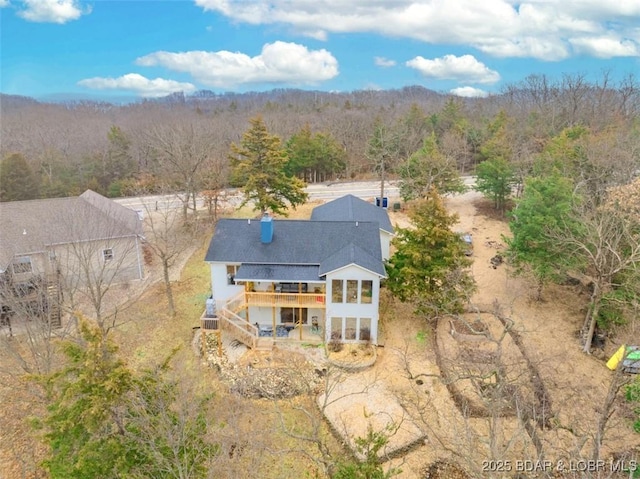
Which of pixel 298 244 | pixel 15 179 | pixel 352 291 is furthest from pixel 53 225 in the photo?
pixel 15 179

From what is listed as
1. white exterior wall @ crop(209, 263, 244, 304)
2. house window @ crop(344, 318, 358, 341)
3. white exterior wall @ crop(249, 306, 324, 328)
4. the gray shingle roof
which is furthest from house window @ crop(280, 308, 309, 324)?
white exterior wall @ crop(209, 263, 244, 304)

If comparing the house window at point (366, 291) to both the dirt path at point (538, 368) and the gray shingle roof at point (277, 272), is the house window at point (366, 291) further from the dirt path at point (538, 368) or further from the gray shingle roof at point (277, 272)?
the dirt path at point (538, 368)

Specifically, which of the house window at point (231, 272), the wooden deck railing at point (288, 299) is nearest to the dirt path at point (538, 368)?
the wooden deck railing at point (288, 299)

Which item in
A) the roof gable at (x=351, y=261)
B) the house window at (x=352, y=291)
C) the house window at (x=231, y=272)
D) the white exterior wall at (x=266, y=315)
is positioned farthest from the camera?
the house window at (x=231, y=272)

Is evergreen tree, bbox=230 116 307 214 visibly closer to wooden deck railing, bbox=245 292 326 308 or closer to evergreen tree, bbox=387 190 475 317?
wooden deck railing, bbox=245 292 326 308

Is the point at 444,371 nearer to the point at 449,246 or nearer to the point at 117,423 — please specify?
the point at 449,246

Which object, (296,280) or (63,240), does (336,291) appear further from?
(63,240)
